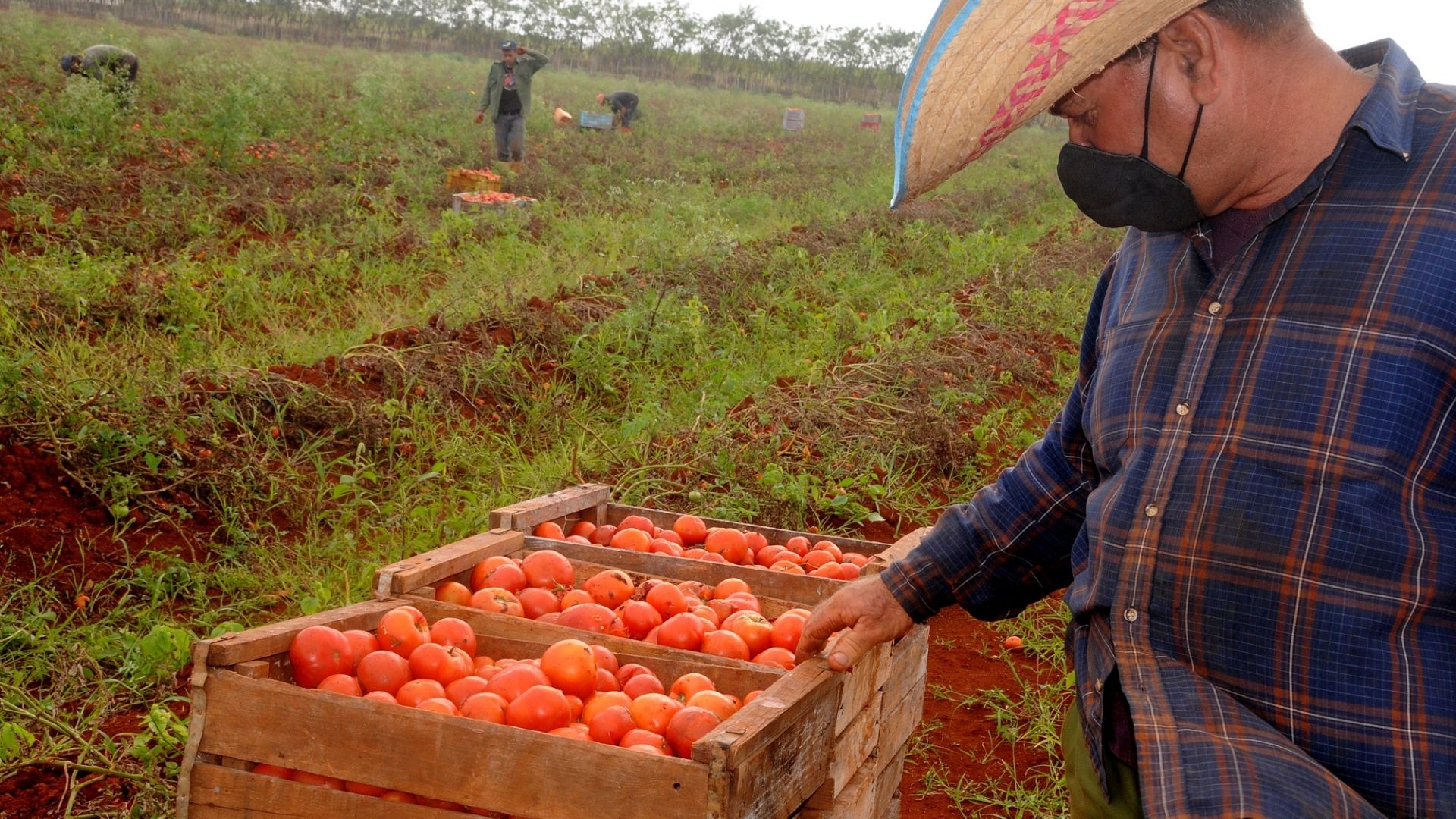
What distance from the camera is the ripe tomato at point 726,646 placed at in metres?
2.72

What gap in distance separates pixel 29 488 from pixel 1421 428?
4.70 m

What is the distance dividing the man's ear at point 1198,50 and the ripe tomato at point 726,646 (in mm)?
1609

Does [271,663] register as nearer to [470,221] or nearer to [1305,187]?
[1305,187]

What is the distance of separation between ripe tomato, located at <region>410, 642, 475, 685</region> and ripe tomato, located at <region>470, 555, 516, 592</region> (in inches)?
19.9

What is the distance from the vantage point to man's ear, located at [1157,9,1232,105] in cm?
160

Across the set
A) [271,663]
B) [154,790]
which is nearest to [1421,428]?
[271,663]

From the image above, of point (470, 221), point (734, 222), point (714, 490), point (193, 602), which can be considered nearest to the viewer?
point (193, 602)

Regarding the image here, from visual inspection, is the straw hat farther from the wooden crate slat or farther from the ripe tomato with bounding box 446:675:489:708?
the ripe tomato with bounding box 446:675:489:708

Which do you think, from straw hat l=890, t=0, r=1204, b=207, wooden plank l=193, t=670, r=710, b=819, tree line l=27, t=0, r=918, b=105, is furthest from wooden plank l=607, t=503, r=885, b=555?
tree line l=27, t=0, r=918, b=105

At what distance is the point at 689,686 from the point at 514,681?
1.22 ft

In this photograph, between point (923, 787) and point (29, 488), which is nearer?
point (923, 787)

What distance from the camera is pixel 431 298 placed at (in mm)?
8078

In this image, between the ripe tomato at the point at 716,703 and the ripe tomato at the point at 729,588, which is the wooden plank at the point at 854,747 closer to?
the ripe tomato at the point at 716,703

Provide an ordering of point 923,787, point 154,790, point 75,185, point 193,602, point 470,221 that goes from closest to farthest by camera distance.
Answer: point 154,790 → point 923,787 → point 193,602 → point 75,185 → point 470,221
